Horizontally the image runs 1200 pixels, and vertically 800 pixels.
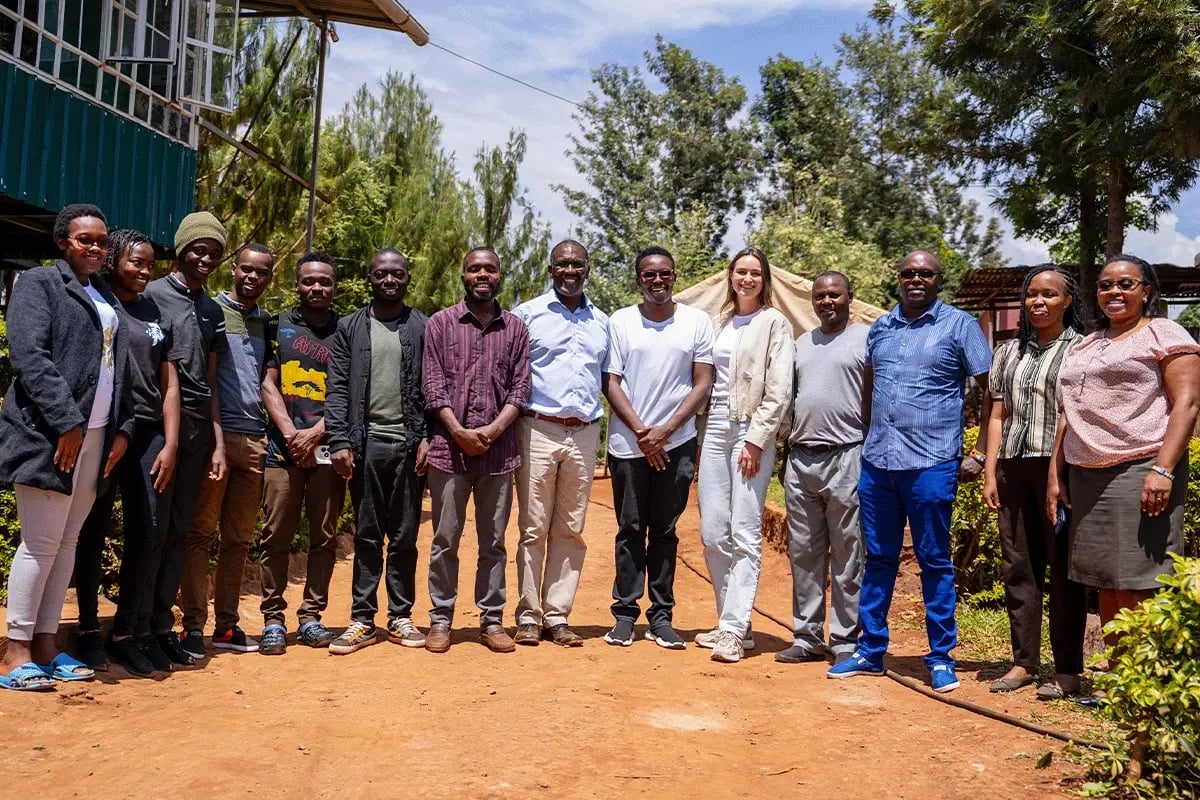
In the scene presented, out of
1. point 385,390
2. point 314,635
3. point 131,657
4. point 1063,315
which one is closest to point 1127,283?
point 1063,315

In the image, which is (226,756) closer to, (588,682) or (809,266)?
(588,682)

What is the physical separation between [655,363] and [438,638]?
6.15 feet

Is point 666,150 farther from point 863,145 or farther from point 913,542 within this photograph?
point 913,542

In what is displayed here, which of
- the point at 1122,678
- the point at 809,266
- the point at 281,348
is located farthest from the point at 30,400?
the point at 809,266

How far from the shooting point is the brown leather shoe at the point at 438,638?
227 inches

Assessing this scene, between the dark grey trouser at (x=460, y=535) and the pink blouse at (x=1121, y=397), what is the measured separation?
2839 mm

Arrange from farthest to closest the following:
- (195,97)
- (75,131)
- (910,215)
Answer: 1. (910,215)
2. (195,97)
3. (75,131)

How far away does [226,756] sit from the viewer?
3.83 metres

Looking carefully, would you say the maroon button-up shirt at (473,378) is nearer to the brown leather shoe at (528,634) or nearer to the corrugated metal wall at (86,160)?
the brown leather shoe at (528,634)

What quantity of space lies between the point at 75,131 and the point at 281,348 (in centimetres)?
608

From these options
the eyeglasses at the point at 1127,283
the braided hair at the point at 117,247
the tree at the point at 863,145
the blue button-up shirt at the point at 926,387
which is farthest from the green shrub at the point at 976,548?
the tree at the point at 863,145

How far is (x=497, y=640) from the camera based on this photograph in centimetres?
582

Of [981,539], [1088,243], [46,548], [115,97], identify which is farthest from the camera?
[1088,243]

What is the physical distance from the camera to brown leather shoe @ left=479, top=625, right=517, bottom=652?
19.0ft
